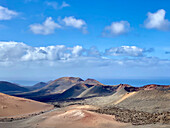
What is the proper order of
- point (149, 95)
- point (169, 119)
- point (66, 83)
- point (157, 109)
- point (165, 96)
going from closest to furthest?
point (169, 119) < point (157, 109) < point (165, 96) < point (149, 95) < point (66, 83)

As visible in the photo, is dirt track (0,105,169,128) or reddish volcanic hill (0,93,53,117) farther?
reddish volcanic hill (0,93,53,117)

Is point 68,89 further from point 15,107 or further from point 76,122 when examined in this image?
point 76,122

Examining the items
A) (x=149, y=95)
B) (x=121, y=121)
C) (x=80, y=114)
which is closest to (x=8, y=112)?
(x=80, y=114)

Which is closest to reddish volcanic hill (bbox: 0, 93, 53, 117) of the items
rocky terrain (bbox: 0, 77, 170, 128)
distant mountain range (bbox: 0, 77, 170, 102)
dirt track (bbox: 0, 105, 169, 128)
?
rocky terrain (bbox: 0, 77, 170, 128)

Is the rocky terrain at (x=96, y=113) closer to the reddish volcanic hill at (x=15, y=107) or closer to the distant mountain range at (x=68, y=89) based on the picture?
the reddish volcanic hill at (x=15, y=107)

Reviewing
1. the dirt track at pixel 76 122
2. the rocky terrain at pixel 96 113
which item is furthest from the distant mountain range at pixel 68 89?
the dirt track at pixel 76 122

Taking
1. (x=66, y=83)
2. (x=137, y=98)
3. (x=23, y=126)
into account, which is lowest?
(x=23, y=126)

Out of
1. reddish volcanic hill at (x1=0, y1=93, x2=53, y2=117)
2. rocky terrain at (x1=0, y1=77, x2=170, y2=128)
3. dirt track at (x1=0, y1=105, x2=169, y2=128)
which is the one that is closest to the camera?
dirt track at (x1=0, y1=105, x2=169, y2=128)

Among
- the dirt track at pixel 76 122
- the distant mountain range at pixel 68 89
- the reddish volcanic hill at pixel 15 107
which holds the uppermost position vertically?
the distant mountain range at pixel 68 89

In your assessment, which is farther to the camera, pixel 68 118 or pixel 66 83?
pixel 66 83

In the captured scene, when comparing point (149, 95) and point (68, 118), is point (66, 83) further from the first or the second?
point (68, 118)

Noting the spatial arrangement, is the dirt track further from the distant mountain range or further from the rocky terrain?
the distant mountain range
